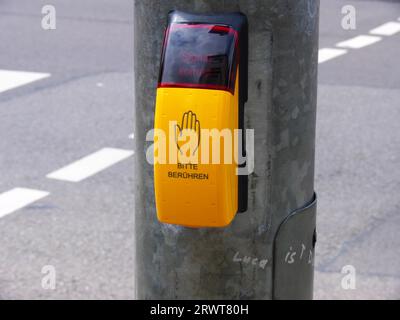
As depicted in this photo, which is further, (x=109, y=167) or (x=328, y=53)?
(x=328, y=53)

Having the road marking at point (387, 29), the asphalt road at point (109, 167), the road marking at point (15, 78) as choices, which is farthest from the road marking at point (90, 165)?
the road marking at point (387, 29)

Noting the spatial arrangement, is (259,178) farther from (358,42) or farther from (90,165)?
(358,42)

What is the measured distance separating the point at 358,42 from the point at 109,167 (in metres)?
4.97

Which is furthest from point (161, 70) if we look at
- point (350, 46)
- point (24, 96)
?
point (350, 46)

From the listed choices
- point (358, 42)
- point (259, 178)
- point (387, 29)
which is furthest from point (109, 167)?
point (387, 29)

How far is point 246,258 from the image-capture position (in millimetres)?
2105

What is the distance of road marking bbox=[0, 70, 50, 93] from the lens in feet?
29.1

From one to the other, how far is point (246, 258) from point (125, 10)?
10.8m

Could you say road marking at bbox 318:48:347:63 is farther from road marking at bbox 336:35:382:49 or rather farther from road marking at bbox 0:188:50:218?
road marking at bbox 0:188:50:218

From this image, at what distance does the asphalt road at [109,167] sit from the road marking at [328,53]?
87 mm

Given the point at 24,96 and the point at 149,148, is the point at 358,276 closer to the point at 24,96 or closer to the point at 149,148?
the point at 149,148

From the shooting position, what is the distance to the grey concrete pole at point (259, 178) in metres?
2.00

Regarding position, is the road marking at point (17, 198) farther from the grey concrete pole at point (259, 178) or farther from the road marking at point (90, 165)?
the grey concrete pole at point (259, 178)

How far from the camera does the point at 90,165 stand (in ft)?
22.1
